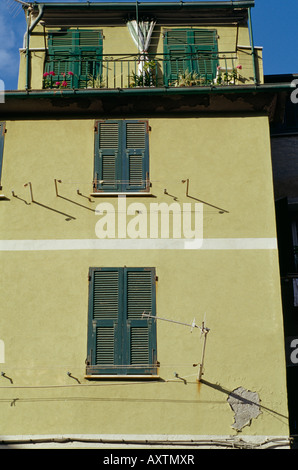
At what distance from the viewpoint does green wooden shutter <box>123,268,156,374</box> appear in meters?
10.9

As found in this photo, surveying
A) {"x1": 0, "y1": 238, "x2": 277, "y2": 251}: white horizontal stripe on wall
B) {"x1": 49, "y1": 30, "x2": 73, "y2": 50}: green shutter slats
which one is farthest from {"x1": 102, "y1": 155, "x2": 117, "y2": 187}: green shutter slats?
{"x1": 49, "y1": 30, "x2": 73, "y2": 50}: green shutter slats

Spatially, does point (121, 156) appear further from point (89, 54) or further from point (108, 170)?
point (89, 54)

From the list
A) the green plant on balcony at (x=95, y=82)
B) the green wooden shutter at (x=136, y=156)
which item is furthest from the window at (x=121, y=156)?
the green plant on balcony at (x=95, y=82)

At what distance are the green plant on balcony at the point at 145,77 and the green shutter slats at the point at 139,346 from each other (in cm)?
505

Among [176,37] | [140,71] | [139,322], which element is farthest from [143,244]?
[176,37]

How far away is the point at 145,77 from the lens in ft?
42.9

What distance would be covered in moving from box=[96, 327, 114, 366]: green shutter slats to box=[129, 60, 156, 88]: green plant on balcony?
505 cm

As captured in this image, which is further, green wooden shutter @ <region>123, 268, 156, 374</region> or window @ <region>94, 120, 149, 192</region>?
window @ <region>94, 120, 149, 192</region>

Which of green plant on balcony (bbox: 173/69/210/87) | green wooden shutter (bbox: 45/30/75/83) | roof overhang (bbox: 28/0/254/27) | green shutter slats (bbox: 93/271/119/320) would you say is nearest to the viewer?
green shutter slats (bbox: 93/271/119/320)

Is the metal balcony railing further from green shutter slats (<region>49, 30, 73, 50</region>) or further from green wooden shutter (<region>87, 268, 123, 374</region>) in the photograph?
green wooden shutter (<region>87, 268, 123, 374</region>)

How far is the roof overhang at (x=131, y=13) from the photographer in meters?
14.0

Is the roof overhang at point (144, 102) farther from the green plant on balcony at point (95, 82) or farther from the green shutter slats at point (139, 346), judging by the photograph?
the green shutter slats at point (139, 346)
